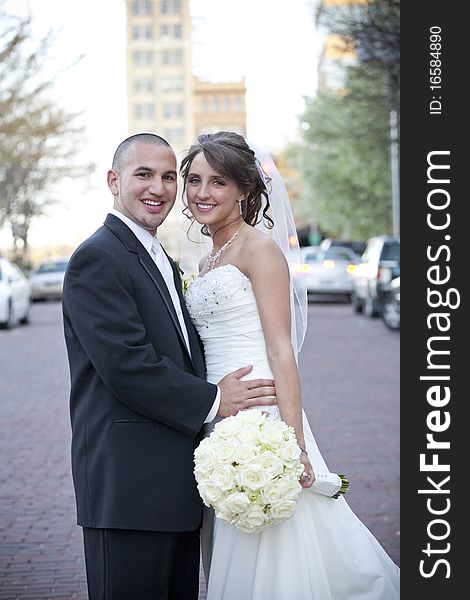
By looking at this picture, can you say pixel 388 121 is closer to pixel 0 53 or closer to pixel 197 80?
pixel 0 53

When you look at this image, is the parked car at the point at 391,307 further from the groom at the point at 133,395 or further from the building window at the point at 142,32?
the building window at the point at 142,32

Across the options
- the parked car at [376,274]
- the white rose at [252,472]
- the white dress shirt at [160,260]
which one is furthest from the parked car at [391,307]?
the white rose at [252,472]

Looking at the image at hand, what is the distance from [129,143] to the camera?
3799mm

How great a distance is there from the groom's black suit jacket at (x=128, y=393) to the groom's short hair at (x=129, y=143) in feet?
0.73

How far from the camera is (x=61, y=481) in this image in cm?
845

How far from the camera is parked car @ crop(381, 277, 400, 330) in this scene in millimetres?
20438

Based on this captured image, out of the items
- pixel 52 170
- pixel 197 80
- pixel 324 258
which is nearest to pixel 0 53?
pixel 324 258

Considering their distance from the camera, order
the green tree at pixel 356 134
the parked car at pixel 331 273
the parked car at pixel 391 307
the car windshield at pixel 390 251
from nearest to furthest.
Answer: the parked car at pixel 391 307 → the car windshield at pixel 390 251 → the green tree at pixel 356 134 → the parked car at pixel 331 273

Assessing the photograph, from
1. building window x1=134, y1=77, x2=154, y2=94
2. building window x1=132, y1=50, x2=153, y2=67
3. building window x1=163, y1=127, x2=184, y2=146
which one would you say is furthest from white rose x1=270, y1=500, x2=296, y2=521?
building window x1=132, y1=50, x2=153, y2=67

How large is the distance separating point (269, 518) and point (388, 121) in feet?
117

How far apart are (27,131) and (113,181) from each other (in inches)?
893

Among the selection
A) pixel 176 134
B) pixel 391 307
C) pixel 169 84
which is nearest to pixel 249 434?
pixel 391 307

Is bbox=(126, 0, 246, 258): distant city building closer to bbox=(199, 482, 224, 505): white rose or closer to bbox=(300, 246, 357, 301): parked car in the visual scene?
bbox=(300, 246, 357, 301): parked car

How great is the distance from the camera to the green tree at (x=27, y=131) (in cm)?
2069
